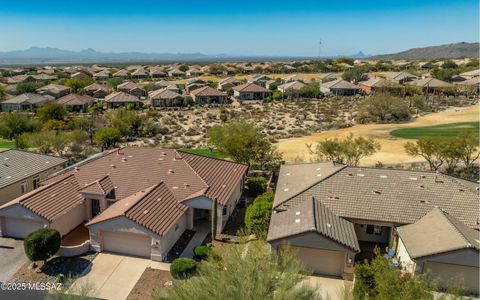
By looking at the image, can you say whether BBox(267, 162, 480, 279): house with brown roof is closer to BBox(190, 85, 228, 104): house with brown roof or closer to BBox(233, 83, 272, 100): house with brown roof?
BBox(190, 85, 228, 104): house with brown roof

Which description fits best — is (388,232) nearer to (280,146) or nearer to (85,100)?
(280,146)

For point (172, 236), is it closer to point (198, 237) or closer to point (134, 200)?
point (198, 237)

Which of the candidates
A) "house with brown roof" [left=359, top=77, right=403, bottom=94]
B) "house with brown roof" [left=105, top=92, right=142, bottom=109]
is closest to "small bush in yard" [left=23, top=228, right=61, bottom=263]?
"house with brown roof" [left=105, top=92, right=142, bottom=109]

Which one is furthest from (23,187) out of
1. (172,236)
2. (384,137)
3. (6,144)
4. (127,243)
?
(384,137)

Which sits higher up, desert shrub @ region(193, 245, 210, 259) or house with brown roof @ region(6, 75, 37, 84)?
house with brown roof @ region(6, 75, 37, 84)

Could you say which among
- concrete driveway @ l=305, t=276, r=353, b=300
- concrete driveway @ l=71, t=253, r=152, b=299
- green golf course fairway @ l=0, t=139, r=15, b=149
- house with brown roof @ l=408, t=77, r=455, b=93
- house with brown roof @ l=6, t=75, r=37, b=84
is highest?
house with brown roof @ l=6, t=75, r=37, b=84

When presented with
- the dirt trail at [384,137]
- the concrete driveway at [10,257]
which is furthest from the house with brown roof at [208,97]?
the concrete driveway at [10,257]

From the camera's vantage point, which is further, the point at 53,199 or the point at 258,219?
the point at 53,199

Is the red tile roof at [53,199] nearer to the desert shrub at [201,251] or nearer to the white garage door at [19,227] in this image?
the white garage door at [19,227]
